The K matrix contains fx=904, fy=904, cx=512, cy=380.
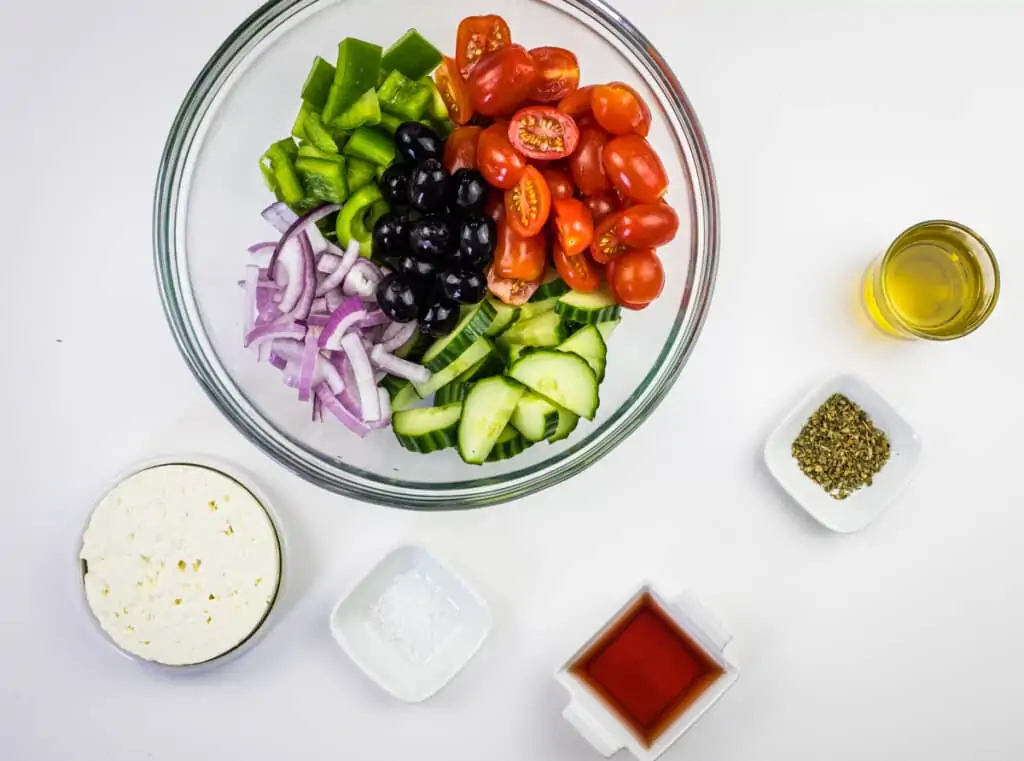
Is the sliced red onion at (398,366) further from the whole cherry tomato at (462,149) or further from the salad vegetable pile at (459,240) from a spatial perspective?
the whole cherry tomato at (462,149)

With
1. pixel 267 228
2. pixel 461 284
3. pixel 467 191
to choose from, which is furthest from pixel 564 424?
pixel 267 228

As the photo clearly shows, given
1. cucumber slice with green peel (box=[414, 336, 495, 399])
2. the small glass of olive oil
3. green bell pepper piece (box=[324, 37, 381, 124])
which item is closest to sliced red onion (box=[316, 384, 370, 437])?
cucumber slice with green peel (box=[414, 336, 495, 399])

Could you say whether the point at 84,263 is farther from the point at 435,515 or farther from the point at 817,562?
the point at 817,562

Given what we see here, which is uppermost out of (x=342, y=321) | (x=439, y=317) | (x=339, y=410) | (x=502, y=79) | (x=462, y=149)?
(x=502, y=79)

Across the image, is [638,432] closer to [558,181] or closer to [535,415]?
[535,415]

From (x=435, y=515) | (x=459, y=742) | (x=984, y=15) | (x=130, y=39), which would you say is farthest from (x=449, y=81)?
(x=459, y=742)

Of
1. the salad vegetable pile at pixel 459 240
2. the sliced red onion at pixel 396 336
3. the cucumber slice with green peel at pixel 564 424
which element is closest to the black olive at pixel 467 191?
the salad vegetable pile at pixel 459 240
